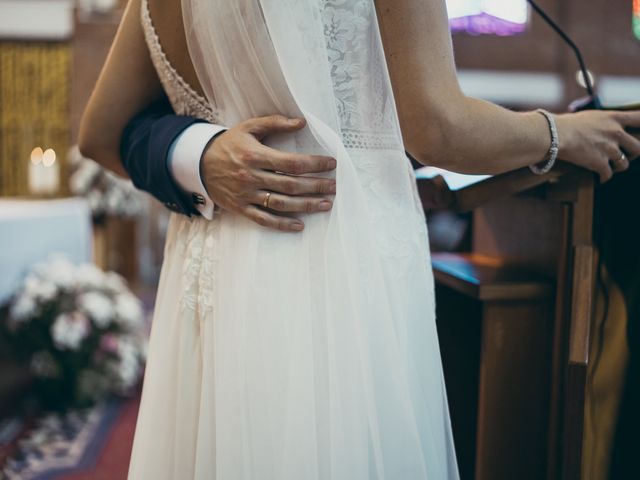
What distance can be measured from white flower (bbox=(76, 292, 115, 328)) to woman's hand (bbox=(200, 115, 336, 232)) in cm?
225

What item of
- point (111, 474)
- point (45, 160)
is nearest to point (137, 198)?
point (45, 160)

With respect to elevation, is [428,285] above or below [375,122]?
below

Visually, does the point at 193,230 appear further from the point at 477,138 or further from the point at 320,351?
the point at 477,138

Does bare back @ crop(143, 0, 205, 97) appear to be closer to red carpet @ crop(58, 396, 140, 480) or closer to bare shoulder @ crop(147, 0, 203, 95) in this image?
bare shoulder @ crop(147, 0, 203, 95)

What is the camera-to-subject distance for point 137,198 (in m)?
4.51

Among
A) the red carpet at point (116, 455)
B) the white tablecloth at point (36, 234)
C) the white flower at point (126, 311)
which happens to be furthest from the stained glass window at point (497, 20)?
the red carpet at point (116, 455)

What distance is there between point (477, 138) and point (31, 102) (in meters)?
7.40

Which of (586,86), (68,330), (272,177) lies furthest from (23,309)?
(586,86)

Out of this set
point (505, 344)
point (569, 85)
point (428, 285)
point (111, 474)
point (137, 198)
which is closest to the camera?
point (428, 285)

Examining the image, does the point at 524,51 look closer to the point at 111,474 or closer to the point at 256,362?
the point at 111,474

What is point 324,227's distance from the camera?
2.55 ft

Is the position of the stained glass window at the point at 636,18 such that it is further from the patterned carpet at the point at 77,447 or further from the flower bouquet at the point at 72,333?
the patterned carpet at the point at 77,447

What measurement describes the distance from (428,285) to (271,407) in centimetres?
28

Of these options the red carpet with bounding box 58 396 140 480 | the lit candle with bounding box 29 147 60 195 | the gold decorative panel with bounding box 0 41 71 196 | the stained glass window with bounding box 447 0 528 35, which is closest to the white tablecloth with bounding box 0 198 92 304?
the lit candle with bounding box 29 147 60 195
